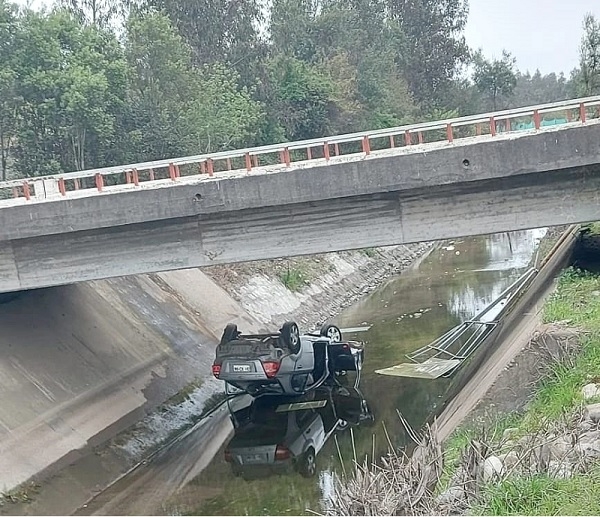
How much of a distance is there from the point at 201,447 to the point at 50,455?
10.9 feet

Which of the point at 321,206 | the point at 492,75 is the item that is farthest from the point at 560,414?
the point at 492,75

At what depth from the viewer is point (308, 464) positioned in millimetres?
14047

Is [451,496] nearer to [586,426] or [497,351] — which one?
[586,426]

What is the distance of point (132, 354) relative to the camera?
18469mm

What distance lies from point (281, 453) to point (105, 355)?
542 centimetres

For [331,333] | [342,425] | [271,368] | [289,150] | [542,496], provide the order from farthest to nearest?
[331,333] < [342,425] < [271,368] < [289,150] < [542,496]

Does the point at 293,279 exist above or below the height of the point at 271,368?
above

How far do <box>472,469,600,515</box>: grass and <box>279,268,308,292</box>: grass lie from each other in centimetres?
2199

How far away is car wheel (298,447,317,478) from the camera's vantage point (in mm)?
13580

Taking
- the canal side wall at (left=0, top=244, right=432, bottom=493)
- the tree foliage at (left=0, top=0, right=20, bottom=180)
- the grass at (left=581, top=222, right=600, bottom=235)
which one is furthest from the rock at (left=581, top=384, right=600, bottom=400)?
the tree foliage at (left=0, top=0, right=20, bottom=180)

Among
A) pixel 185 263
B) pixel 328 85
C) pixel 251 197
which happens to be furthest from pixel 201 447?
pixel 328 85

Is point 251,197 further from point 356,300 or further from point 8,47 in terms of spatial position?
point 8,47

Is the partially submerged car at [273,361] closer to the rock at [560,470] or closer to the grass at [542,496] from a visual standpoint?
the rock at [560,470]

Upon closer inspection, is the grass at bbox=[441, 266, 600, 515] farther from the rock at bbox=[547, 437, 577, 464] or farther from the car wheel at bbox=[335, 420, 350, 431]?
the car wheel at bbox=[335, 420, 350, 431]
